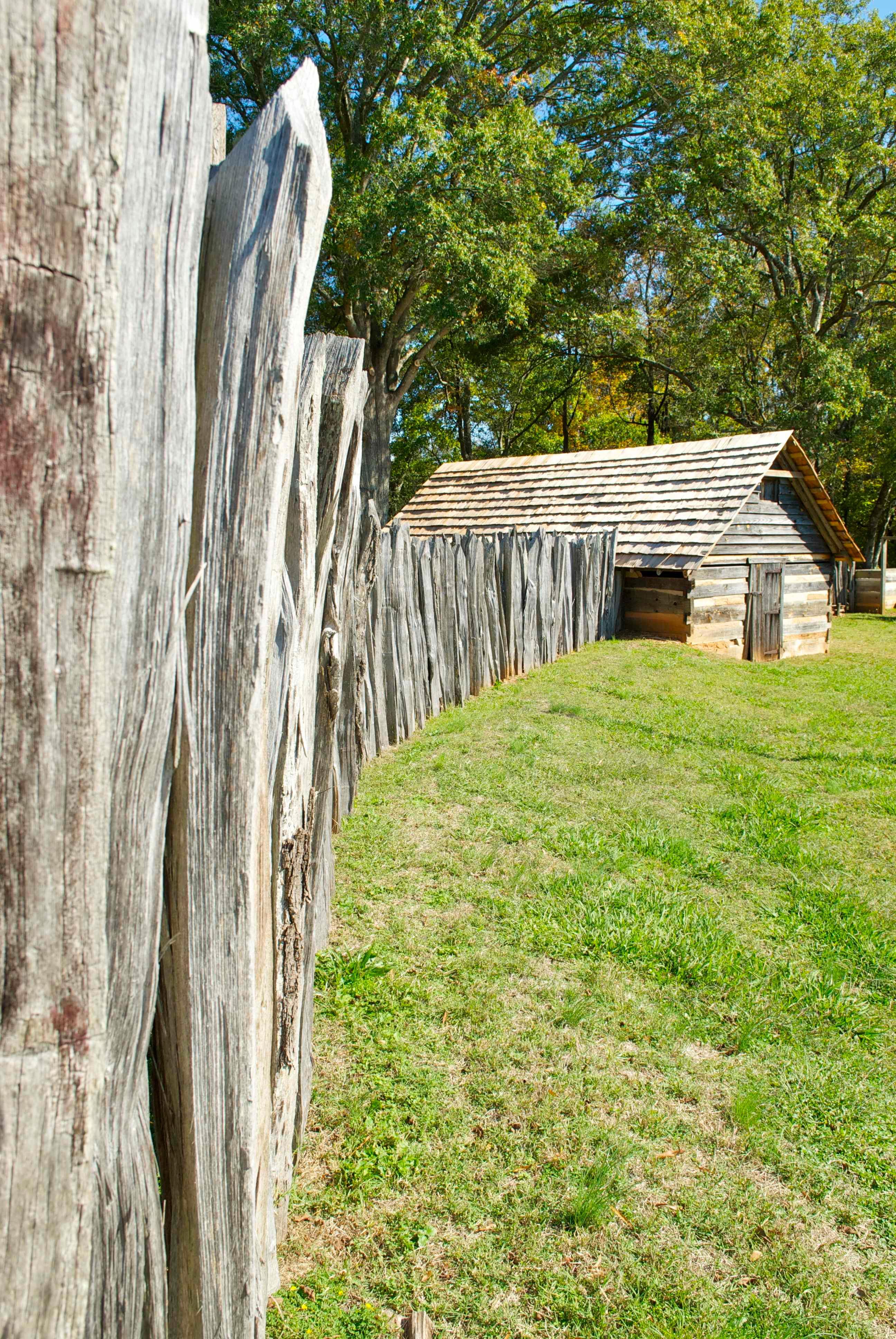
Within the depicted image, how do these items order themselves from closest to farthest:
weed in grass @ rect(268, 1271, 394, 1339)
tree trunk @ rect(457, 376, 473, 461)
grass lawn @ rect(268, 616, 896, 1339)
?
weed in grass @ rect(268, 1271, 394, 1339)
grass lawn @ rect(268, 616, 896, 1339)
tree trunk @ rect(457, 376, 473, 461)

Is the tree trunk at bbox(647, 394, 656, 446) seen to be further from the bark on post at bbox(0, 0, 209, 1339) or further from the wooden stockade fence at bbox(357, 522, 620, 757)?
the bark on post at bbox(0, 0, 209, 1339)

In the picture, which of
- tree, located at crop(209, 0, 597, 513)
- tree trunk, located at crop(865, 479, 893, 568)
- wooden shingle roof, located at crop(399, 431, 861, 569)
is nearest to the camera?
wooden shingle roof, located at crop(399, 431, 861, 569)

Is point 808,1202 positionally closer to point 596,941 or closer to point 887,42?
point 596,941

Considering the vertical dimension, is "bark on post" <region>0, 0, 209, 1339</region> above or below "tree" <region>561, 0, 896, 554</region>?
below

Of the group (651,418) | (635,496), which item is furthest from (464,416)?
(635,496)

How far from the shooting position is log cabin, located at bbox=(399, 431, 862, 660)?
13266mm

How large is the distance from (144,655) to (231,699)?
21cm

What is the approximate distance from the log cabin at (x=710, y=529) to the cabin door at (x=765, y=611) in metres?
0.02

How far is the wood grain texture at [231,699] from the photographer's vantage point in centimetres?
A: 134

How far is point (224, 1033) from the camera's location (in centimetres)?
145

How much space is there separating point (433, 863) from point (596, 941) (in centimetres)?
120

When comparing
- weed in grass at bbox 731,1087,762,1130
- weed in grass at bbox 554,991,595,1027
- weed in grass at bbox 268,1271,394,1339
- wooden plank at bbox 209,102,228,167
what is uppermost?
wooden plank at bbox 209,102,228,167

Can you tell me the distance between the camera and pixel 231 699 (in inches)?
55.9

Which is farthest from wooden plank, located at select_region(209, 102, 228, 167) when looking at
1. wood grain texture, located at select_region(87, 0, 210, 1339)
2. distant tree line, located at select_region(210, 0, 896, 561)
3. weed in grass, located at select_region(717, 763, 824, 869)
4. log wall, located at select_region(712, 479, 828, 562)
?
distant tree line, located at select_region(210, 0, 896, 561)
